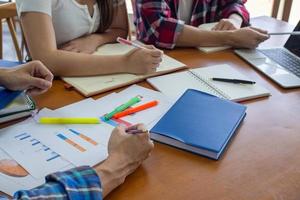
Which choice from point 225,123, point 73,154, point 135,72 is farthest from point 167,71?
point 73,154

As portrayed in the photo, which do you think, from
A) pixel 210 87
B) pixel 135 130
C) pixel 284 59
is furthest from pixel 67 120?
pixel 284 59

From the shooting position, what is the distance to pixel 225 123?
869 millimetres

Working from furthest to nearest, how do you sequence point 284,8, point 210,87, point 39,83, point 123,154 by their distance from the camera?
point 284,8 → point 210,87 → point 39,83 → point 123,154

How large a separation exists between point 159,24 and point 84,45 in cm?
28

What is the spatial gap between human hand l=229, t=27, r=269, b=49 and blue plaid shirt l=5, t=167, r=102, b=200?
0.86 metres

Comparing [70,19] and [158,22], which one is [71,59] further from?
[158,22]

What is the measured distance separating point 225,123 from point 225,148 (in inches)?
2.8

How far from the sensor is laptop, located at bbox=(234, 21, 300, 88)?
1137 millimetres

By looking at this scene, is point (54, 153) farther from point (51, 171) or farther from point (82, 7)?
point (82, 7)

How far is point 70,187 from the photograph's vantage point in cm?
64

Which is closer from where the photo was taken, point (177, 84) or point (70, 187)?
point (70, 187)

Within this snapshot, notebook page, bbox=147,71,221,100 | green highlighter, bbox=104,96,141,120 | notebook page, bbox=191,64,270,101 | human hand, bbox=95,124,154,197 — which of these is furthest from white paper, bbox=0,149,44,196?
notebook page, bbox=191,64,270,101

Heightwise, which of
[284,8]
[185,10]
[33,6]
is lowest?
[284,8]

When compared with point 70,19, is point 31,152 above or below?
below
